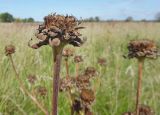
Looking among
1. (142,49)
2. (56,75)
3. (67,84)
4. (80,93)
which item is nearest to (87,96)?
(80,93)

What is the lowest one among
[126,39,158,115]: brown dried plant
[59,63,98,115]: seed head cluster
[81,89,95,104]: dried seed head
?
[59,63,98,115]: seed head cluster

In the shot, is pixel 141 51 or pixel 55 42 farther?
pixel 141 51

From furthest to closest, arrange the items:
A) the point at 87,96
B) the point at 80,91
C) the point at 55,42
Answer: the point at 80,91
the point at 87,96
the point at 55,42

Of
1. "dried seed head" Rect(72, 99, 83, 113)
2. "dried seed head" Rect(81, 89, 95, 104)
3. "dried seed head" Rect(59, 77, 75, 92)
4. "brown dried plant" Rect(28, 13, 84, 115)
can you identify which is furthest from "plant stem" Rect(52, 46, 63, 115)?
"dried seed head" Rect(59, 77, 75, 92)

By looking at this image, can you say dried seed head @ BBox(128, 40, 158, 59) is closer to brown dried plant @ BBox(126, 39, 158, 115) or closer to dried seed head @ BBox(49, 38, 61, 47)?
brown dried plant @ BBox(126, 39, 158, 115)

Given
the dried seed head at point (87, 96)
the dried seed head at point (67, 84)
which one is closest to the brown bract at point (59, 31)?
the dried seed head at point (87, 96)

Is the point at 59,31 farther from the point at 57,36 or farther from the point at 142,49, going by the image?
the point at 142,49
